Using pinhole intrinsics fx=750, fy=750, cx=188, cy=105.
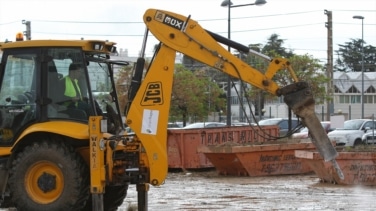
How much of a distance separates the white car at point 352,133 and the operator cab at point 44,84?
24702 millimetres

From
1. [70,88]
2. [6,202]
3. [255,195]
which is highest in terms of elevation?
[70,88]

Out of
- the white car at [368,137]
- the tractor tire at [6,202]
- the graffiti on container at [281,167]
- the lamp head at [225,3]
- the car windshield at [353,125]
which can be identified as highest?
the lamp head at [225,3]

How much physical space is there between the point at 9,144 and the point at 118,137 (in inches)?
64.5

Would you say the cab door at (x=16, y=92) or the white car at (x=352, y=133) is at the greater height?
the cab door at (x=16, y=92)

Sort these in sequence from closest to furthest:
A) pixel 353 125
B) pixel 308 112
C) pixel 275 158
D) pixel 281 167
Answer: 1. pixel 308 112
2. pixel 275 158
3. pixel 281 167
4. pixel 353 125

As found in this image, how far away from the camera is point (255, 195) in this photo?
16312mm

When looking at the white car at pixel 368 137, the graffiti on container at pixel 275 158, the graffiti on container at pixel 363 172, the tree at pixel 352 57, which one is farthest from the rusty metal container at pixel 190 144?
the tree at pixel 352 57

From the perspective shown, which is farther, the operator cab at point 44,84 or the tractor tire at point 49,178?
the operator cab at point 44,84

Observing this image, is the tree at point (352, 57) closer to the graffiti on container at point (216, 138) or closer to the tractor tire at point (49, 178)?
the graffiti on container at point (216, 138)

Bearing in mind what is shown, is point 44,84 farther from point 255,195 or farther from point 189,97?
point 189,97

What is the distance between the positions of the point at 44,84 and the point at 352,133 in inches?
1045

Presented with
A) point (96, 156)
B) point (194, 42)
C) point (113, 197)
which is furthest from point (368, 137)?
point (96, 156)

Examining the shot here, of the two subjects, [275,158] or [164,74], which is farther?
[275,158]

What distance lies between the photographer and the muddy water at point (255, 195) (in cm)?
1425
